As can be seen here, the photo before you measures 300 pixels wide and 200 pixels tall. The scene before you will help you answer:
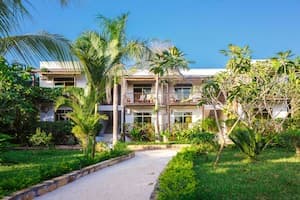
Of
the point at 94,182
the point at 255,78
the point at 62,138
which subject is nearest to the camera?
the point at 94,182

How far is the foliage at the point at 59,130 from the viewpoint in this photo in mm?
22594

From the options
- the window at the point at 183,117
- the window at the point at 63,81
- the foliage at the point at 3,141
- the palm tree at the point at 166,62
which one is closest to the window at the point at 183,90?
the window at the point at 183,117

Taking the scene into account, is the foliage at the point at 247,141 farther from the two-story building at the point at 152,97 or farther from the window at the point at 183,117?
the window at the point at 183,117

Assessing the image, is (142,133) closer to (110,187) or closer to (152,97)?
(152,97)

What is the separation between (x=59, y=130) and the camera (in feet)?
74.0

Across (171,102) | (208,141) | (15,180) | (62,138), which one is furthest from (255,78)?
(15,180)

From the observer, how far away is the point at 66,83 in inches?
1136

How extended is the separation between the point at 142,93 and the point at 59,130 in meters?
9.06

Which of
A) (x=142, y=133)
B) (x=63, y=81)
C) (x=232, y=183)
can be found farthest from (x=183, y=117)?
(x=232, y=183)

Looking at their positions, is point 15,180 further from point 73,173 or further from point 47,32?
point 47,32

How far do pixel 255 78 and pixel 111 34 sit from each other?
27.3 feet

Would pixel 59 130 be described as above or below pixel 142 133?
above

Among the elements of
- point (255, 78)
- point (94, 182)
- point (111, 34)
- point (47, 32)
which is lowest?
point (94, 182)

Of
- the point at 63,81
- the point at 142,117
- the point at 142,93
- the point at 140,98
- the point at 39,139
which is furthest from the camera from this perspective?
the point at 142,93
